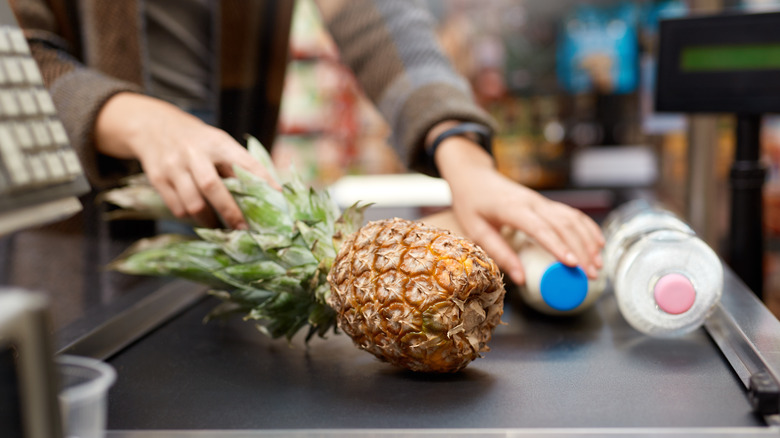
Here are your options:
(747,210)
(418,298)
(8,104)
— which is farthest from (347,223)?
(747,210)

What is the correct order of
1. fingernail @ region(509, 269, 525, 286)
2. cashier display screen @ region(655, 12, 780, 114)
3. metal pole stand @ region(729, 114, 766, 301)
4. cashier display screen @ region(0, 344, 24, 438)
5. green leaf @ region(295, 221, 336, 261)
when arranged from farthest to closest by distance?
metal pole stand @ region(729, 114, 766, 301)
cashier display screen @ region(655, 12, 780, 114)
fingernail @ region(509, 269, 525, 286)
green leaf @ region(295, 221, 336, 261)
cashier display screen @ region(0, 344, 24, 438)

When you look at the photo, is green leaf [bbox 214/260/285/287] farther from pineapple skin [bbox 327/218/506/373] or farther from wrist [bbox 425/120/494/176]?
wrist [bbox 425/120/494/176]

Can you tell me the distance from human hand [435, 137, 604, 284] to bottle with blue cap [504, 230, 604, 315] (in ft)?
0.04

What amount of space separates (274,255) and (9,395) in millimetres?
395

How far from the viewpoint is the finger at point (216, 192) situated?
791mm

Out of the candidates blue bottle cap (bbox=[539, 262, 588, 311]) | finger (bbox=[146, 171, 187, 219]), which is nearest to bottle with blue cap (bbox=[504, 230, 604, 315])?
blue bottle cap (bbox=[539, 262, 588, 311])

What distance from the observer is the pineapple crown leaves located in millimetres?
752

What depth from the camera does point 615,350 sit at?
737 mm

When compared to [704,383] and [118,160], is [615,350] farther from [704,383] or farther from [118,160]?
[118,160]

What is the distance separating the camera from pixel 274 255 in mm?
762

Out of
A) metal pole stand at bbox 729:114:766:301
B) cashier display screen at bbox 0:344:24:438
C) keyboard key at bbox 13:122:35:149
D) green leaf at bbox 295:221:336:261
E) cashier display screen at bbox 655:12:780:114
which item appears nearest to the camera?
cashier display screen at bbox 0:344:24:438

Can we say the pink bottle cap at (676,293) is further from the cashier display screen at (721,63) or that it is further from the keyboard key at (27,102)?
the keyboard key at (27,102)

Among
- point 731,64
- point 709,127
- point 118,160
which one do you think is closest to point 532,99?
point 709,127

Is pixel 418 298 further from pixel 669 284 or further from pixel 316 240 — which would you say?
pixel 669 284
